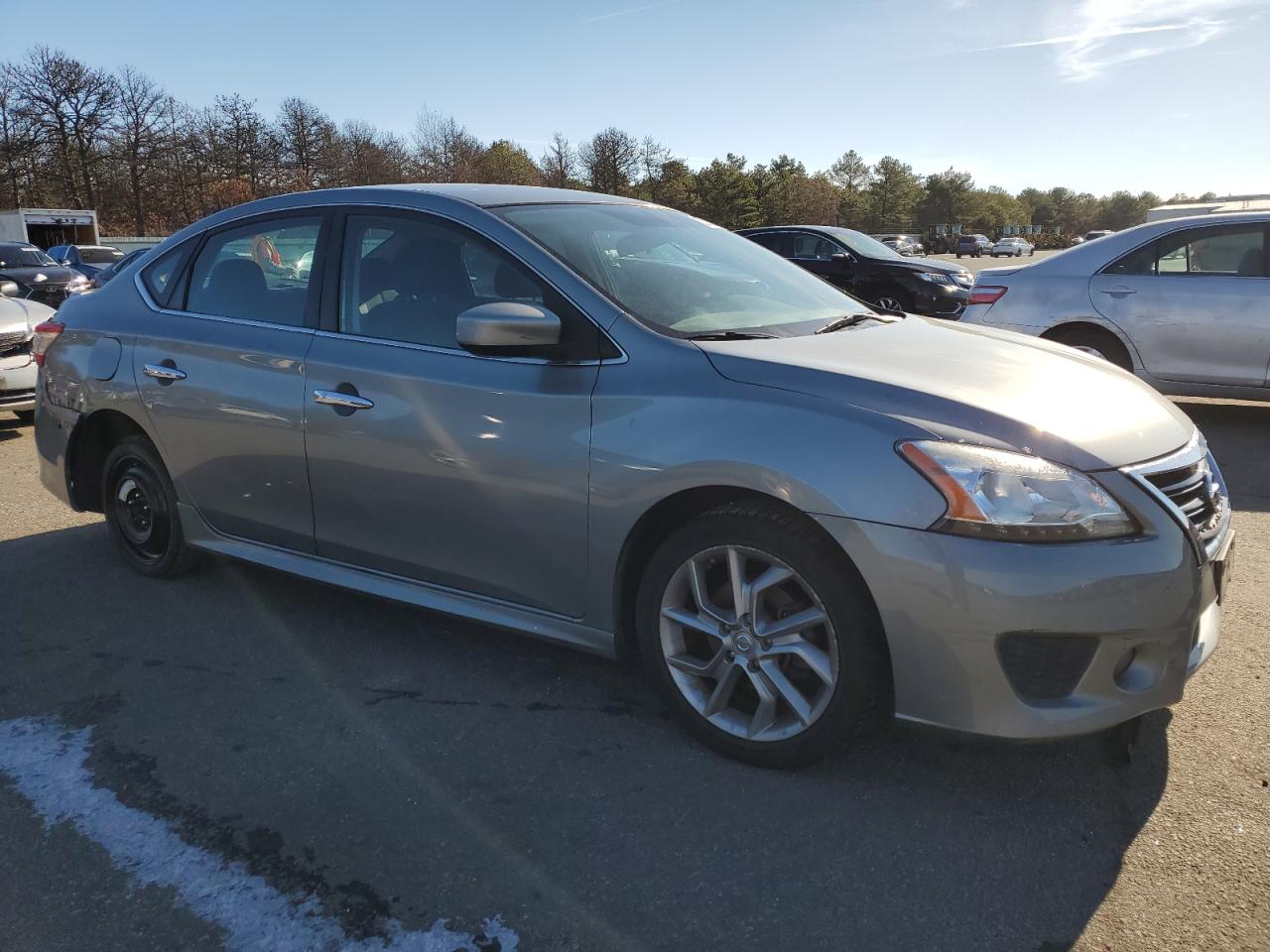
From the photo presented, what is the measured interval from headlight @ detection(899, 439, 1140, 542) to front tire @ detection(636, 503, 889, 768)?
332 mm

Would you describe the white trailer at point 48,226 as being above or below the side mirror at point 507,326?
above

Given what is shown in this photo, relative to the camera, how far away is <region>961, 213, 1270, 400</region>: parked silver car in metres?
6.84

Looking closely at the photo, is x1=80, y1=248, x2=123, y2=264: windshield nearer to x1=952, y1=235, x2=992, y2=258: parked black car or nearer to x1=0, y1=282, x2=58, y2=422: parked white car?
x1=0, y1=282, x2=58, y2=422: parked white car

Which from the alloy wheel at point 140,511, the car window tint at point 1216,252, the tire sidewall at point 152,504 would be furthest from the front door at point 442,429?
the car window tint at point 1216,252

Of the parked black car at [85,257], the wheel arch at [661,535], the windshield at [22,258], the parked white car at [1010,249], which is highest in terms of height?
the parked white car at [1010,249]

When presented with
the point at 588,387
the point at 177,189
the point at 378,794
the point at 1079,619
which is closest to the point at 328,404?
the point at 588,387

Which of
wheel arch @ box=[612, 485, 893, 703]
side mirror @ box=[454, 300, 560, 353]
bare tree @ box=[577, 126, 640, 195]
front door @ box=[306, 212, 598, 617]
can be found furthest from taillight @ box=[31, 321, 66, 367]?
bare tree @ box=[577, 126, 640, 195]

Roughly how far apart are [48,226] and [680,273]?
137ft

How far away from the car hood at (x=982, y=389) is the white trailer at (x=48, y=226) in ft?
130

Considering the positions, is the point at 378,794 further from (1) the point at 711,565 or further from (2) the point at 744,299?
(2) the point at 744,299

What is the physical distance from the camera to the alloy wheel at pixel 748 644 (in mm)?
2625

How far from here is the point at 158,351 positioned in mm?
4023

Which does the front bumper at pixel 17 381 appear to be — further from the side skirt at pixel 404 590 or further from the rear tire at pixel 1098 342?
the rear tire at pixel 1098 342

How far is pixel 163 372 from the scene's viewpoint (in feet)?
13.0
